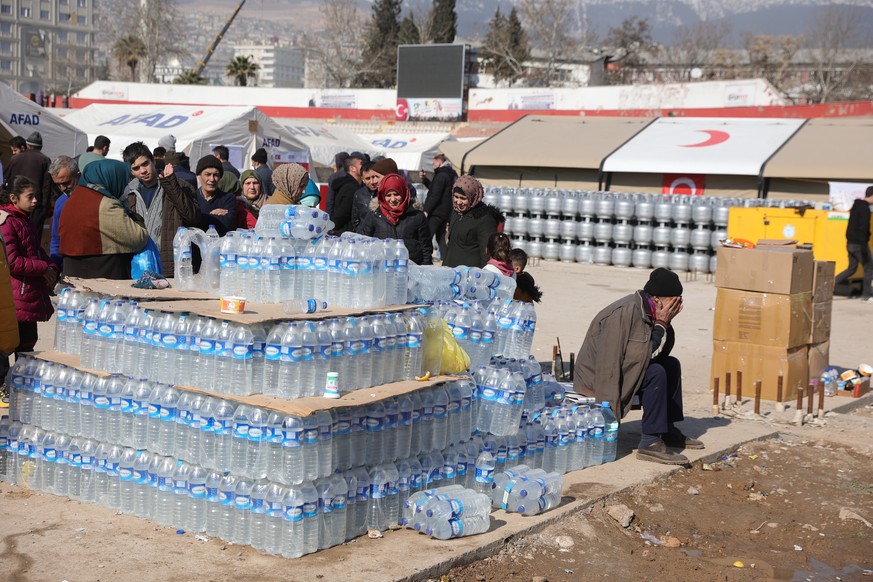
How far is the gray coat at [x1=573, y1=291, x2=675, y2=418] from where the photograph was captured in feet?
25.4

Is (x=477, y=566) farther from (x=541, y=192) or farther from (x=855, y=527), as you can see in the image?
(x=541, y=192)

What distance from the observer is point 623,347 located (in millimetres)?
7797

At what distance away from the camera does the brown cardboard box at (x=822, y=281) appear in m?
10.4

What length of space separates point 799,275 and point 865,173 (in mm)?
11366

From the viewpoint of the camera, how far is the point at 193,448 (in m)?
5.96

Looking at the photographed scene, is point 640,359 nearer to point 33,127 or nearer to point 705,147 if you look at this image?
point 33,127

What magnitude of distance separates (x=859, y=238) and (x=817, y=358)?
7.78 m

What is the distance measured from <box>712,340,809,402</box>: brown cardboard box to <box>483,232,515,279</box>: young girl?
9.34 ft

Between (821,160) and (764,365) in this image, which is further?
(821,160)

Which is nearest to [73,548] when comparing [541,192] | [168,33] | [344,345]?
[344,345]

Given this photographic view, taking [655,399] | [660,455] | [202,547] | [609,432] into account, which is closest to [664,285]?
[655,399]

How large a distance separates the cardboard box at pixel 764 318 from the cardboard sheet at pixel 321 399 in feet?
15.3

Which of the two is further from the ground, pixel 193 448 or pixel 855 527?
pixel 193 448

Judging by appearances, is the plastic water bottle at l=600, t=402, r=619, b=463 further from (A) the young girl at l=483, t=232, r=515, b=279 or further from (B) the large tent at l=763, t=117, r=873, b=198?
(B) the large tent at l=763, t=117, r=873, b=198
